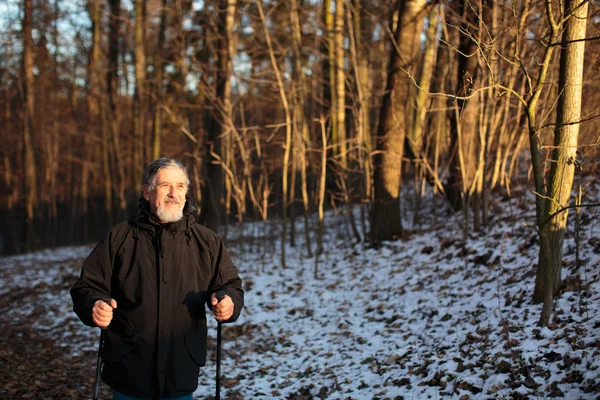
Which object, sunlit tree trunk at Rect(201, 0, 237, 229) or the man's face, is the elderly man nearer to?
the man's face

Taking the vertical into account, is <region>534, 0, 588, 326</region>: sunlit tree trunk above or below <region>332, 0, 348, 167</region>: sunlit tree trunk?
below

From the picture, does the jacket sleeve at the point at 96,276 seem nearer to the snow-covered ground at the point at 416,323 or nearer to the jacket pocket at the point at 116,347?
the jacket pocket at the point at 116,347

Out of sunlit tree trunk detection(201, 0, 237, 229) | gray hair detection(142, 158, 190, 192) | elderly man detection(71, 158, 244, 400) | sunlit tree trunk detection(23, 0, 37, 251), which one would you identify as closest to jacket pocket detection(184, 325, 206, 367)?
elderly man detection(71, 158, 244, 400)

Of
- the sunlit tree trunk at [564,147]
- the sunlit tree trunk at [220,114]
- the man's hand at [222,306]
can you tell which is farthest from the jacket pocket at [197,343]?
the sunlit tree trunk at [220,114]

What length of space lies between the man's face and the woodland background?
2.59m

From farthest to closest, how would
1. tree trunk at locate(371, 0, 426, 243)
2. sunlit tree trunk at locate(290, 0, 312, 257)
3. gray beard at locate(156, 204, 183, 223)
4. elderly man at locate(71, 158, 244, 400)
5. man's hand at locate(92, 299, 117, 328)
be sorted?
sunlit tree trunk at locate(290, 0, 312, 257) → tree trunk at locate(371, 0, 426, 243) → gray beard at locate(156, 204, 183, 223) → elderly man at locate(71, 158, 244, 400) → man's hand at locate(92, 299, 117, 328)

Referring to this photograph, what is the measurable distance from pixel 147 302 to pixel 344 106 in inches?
351

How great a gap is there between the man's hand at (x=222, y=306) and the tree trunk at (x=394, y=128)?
7.83 m

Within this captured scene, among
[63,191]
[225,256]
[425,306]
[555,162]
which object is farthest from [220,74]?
[63,191]

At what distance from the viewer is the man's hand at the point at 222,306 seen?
2.96 metres

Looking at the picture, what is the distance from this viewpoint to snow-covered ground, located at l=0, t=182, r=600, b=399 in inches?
183

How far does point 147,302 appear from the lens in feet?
9.50

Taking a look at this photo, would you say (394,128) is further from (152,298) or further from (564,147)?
(152,298)

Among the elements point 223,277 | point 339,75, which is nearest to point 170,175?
point 223,277
